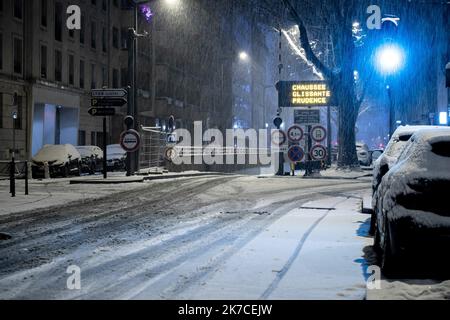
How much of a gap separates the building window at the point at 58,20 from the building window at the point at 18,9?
4705 millimetres

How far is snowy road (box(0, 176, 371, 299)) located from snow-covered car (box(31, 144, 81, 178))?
48.6 feet

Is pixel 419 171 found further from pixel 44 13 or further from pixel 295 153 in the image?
pixel 44 13

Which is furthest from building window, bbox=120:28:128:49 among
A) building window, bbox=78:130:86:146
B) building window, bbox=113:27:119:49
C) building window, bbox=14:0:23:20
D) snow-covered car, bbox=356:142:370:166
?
snow-covered car, bbox=356:142:370:166

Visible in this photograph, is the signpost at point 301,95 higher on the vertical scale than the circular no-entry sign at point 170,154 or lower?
higher

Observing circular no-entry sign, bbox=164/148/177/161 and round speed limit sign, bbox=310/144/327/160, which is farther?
circular no-entry sign, bbox=164/148/177/161

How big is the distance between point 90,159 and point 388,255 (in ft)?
98.5

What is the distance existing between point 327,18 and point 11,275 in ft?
92.8

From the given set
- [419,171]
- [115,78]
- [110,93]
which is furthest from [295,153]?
[115,78]

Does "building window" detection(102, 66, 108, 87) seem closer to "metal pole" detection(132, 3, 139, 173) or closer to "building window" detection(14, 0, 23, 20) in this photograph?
"building window" detection(14, 0, 23, 20)

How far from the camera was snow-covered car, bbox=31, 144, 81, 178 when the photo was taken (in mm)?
28875

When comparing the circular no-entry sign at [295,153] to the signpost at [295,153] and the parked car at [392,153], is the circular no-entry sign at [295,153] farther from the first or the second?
the parked car at [392,153]

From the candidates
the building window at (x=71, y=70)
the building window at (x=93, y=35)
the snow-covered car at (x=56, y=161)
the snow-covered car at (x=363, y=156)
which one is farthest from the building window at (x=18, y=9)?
the snow-covered car at (x=363, y=156)

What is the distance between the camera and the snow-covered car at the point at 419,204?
6.00 m
